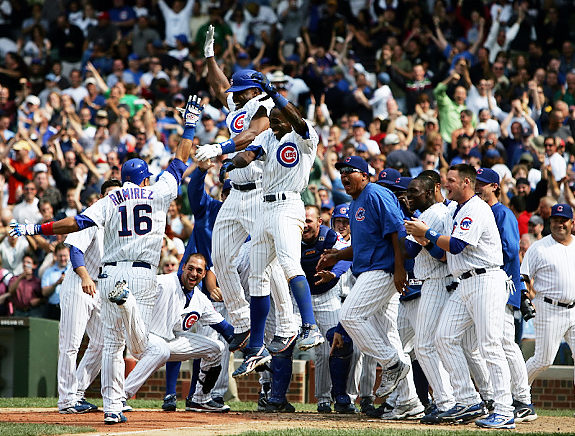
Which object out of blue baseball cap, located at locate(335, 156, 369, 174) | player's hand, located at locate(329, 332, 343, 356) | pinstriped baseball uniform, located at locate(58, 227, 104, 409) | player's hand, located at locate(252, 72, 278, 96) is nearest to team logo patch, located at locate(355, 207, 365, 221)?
blue baseball cap, located at locate(335, 156, 369, 174)

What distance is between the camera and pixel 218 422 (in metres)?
8.87

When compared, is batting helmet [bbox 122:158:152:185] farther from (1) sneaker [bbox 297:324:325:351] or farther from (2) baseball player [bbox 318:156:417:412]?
(1) sneaker [bbox 297:324:325:351]

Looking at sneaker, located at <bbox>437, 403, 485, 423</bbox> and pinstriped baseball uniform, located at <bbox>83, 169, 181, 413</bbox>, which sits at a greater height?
pinstriped baseball uniform, located at <bbox>83, 169, 181, 413</bbox>

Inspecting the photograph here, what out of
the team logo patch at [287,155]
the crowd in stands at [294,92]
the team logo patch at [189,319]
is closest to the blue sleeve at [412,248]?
the team logo patch at [287,155]

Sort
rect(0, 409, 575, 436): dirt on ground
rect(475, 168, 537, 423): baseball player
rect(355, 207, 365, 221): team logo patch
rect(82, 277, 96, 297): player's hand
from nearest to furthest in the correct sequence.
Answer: rect(0, 409, 575, 436): dirt on ground < rect(355, 207, 365, 221): team logo patch < rect(475, 168, 537, 423): baseball player < rect(82, 277, 96, 297): player's hand

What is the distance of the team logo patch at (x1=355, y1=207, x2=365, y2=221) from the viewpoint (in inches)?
371

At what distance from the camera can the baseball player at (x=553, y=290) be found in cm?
1042

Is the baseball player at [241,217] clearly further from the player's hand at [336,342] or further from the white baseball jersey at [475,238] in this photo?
the white baseball jersey at [475,238]

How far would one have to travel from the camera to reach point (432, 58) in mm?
19156

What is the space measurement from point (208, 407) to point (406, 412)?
1.99 m

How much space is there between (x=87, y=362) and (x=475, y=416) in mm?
3818

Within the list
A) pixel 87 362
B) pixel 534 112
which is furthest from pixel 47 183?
pixel 534 112

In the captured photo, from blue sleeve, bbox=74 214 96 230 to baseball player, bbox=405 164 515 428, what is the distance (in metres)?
2.72

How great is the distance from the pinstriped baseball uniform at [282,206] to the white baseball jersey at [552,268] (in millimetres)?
2881
